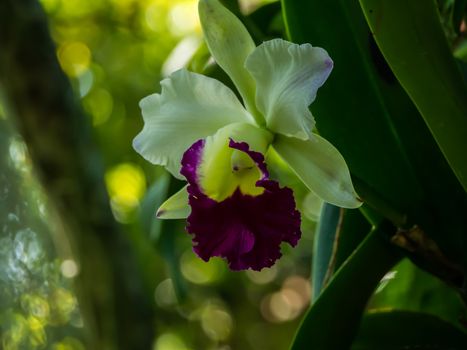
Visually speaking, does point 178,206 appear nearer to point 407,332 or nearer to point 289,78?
point 289,78

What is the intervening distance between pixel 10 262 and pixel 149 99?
0.64 m

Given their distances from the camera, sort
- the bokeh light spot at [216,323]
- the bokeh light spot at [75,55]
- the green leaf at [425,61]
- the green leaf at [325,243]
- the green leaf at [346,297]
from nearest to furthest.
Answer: the green leaf at [425,61] < the green leaf at [346,297] < the green leaf at [325,243] < the bokeh light spot at [75,55] < the bokeh light spot at [216,323]

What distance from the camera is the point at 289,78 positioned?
0.55 meters

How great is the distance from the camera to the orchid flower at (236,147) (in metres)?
0.57

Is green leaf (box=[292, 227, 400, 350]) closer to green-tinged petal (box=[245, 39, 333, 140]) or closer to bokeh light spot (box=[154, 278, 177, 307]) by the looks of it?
green-tinged petal (box=[245, 39, 333, 140])

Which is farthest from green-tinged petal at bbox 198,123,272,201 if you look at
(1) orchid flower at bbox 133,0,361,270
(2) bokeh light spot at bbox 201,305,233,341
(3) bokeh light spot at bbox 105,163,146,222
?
(2) bokeh light spot at bbox 201,305,233,341

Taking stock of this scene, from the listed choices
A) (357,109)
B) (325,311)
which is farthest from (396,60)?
(325,311)

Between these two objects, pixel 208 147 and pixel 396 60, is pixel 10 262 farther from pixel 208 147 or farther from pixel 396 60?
pixel 396 60

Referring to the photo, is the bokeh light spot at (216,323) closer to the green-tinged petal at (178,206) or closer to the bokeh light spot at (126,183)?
the bokeh light spot at (126,183)

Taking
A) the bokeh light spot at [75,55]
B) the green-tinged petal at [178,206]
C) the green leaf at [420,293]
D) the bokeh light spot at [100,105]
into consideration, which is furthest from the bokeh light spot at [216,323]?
the green-tinged petal at [178,206]

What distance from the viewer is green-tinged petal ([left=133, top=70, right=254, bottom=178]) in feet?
1.95

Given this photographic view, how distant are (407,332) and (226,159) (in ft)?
0.89

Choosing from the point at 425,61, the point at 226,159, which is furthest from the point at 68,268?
the point at 425,61

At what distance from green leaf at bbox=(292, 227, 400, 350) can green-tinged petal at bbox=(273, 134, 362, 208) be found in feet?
0.27
